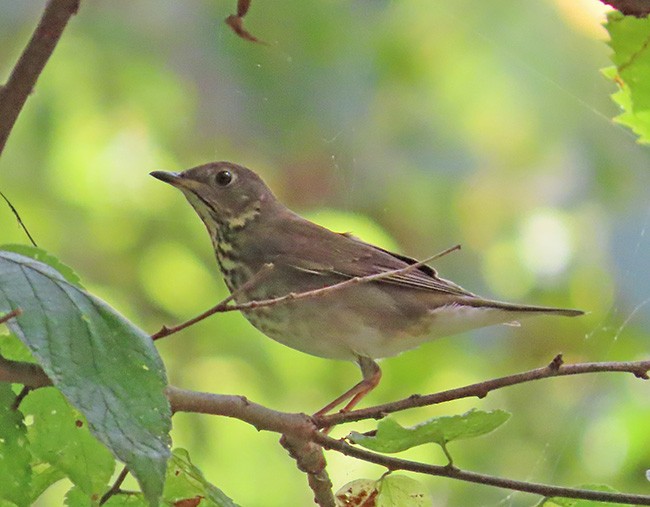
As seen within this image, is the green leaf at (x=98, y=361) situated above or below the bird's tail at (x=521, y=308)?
above

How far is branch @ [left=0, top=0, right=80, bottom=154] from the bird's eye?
1314 mm

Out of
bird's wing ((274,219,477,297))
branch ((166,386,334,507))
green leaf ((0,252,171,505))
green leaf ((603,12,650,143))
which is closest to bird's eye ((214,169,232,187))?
bird's wing ((274,219,477,297))

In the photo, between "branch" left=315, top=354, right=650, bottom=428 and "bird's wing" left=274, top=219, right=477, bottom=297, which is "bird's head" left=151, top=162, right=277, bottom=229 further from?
"branch" left=315, top=354, right=650, bottom=428

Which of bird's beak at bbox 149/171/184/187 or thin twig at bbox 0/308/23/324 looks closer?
thin twig at bbox 0/308/23/324

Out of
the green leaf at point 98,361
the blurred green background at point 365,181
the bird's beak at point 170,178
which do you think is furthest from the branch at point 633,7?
the blurred green background at point 365,181

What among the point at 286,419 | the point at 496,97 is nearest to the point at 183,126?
the point at 496,97

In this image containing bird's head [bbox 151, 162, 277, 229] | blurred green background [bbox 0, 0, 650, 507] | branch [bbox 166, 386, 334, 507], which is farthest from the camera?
blurred green background [bbox 0, 0, 650, 507]

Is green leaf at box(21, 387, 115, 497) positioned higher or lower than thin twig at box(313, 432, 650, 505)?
lower

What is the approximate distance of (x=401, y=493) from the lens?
122 cm

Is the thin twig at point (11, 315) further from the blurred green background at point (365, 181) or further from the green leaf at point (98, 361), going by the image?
the blurred green background at point (365, 181)

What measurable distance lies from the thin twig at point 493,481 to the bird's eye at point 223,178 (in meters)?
1.34

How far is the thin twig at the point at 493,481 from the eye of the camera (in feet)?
3.43

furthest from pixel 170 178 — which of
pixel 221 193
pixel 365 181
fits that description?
pixel 365 181

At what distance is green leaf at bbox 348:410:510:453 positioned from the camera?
40.5 inches
